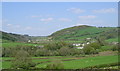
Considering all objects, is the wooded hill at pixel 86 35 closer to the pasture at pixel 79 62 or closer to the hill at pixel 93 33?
the hill at pixel 93 33

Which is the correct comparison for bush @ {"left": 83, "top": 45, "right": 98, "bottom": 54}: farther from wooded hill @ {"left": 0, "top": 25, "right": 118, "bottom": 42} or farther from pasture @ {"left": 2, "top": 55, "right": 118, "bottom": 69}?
wooded hill @ {"left": 0, "top": 25, "right": 118, "bottom": 42}

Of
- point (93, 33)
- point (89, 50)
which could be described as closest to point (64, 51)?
point (89, 50)

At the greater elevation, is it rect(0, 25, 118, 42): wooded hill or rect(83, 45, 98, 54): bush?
rect(0, 25, 118, 42): wooded hill

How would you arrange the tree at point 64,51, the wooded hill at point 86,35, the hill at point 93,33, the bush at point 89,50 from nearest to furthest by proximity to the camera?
the tree at point 64,51 < the bush at point 89,50 < the wooded hill at point 86,35 < the hill at point 93,33

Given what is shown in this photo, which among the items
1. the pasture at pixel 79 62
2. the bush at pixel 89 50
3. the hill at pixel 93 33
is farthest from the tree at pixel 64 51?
the hill at pixel 93 33

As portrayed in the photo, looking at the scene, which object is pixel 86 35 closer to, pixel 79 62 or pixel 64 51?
pixel 64 51

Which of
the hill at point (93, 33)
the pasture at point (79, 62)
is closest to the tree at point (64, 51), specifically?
the pasture at point (79, 62)

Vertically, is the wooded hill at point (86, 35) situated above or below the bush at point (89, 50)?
above

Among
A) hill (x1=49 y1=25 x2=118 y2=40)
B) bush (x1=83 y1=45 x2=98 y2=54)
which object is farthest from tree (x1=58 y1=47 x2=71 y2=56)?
hill (x1=49 y1=25 x2=118 y2=40)

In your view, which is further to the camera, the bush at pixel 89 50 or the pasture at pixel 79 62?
the bush at pixel 89 50

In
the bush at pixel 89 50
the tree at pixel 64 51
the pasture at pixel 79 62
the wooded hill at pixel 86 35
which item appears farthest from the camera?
the wooded hill at pixel 86 35

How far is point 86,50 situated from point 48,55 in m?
12.1

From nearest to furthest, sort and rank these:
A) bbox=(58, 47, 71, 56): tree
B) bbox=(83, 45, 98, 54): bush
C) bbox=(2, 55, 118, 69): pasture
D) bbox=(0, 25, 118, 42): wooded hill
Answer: bbox=(2, 55, 118, 69): pasture, bbox=(58, 47, 71, 56): tree, bbox=(83, 45, 98, 54): bush, bbox=(0, 25, 118, 42): wooded hill

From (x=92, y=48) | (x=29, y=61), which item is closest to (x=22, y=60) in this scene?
(x=29, y=61)
